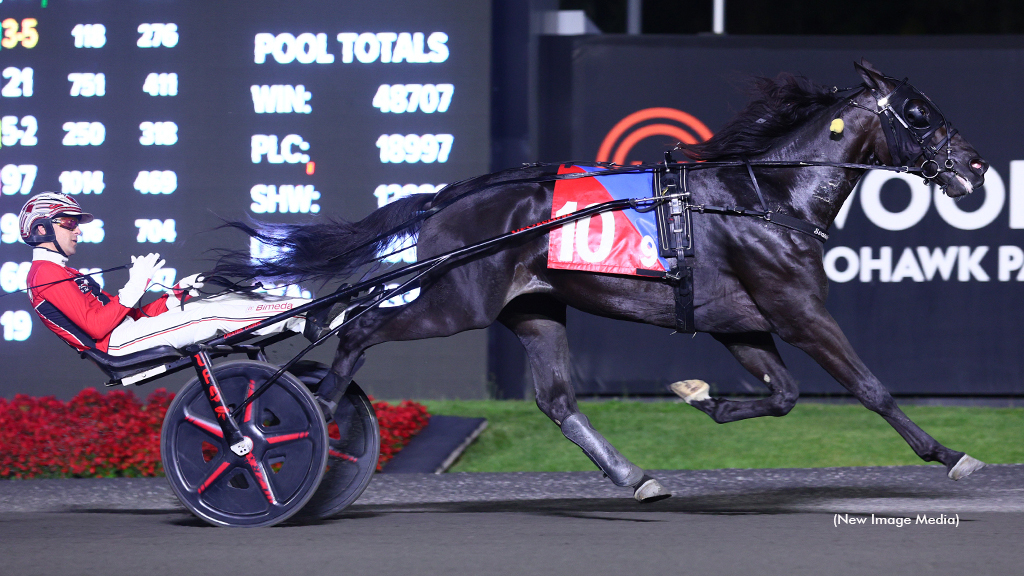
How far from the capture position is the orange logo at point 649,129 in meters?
9.57

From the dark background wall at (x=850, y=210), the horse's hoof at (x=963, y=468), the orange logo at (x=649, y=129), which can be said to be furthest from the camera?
the orange logo at (x=649, y=129)

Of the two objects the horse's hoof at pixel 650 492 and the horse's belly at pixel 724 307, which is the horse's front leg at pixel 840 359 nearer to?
the horse's belly at pixel 724 307

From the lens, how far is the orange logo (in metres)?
9.57

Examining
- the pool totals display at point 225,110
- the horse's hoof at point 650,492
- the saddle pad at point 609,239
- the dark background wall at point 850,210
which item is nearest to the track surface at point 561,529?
the horse's hoof at point 650,492

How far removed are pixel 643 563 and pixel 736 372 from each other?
496cm

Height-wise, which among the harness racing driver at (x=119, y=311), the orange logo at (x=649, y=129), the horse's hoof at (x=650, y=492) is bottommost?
the horse's hoof at (x=650, y=492)

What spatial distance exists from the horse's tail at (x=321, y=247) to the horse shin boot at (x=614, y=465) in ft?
4.06

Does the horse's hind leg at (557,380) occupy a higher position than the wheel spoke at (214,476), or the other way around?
the horse's hind leg at (557,380)

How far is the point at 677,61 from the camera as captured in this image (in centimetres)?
961

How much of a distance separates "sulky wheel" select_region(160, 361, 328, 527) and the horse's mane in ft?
7.24

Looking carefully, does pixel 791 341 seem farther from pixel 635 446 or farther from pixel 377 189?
pixel 377 189

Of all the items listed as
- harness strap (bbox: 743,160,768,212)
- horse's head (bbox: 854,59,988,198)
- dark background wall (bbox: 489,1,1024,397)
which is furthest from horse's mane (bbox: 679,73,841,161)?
dark background wall (bbox: 489,1,1024,397)

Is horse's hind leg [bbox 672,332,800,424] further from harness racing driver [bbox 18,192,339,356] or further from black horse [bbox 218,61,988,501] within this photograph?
harness racing driver [bbox 18,192,339,356]

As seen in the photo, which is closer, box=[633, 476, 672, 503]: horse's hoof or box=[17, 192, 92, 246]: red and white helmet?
box=[633, 476, 672, 503]: horse's hoof
